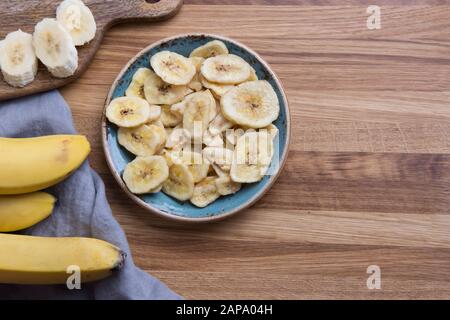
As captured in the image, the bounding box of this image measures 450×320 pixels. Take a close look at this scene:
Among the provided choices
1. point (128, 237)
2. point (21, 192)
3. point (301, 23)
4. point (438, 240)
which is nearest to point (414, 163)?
point (438, 240)

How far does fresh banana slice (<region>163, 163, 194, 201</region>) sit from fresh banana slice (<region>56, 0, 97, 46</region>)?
0.39 metres

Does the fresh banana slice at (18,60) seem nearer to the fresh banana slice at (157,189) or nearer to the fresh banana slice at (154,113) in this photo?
the fresh banana slice at (154,113)

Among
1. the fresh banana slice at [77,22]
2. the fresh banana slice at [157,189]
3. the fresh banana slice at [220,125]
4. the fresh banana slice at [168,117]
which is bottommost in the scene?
the fresh banana slice at [157,189]

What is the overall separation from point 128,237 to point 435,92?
2.64 feet

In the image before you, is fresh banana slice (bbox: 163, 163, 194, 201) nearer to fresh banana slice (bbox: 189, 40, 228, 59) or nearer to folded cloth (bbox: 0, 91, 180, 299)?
folded cloth (bbox: 0, 91, 180, 299)

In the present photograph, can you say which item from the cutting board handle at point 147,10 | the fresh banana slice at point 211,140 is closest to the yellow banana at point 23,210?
the fresh banana slice at point 211,140

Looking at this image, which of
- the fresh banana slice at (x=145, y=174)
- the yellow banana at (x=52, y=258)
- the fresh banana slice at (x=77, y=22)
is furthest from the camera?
the fresh banana slice at (x=77, y=22)

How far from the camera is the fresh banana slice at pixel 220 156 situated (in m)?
1.41

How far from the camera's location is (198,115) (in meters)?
1.44

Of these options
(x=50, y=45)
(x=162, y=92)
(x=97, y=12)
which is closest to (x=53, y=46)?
(x=50, y=45)

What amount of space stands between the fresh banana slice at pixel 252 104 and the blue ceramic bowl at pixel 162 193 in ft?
0.08

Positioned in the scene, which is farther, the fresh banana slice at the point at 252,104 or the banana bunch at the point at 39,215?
the fresh banana slice at the point at 252,104

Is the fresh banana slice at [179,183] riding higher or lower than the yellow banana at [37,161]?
lower

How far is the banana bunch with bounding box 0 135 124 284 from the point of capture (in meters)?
1.29
